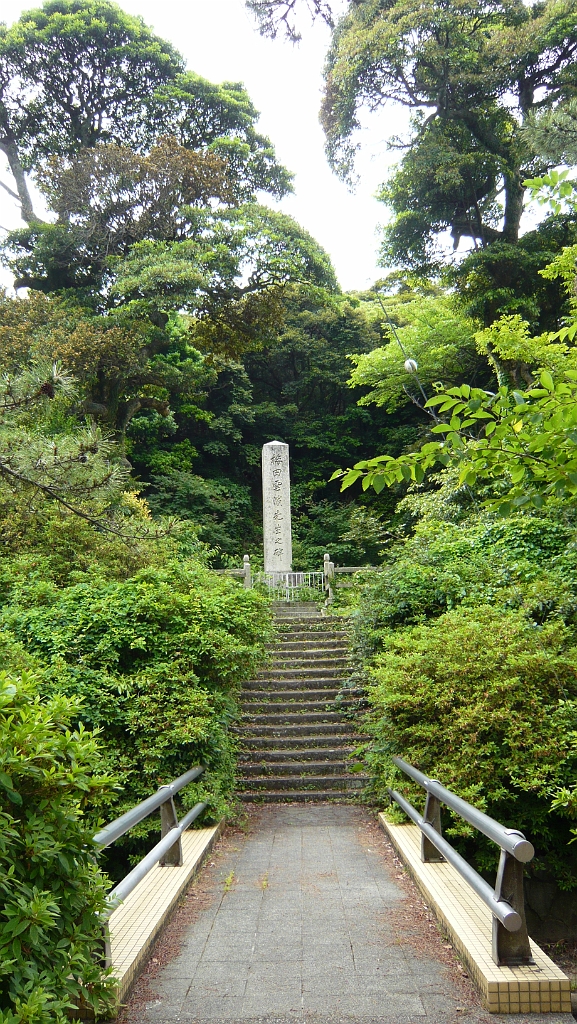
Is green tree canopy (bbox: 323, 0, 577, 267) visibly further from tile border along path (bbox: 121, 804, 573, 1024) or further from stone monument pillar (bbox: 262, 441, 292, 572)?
tile border along path (bbox: 121, 804, 573, 1024)

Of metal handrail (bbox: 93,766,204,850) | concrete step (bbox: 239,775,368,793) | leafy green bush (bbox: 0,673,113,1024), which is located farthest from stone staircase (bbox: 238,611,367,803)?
leafy green bush (bbox: 0,673,113,1024)

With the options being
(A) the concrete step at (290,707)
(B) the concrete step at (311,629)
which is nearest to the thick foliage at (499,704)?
(A) the concrete step at (290,707)

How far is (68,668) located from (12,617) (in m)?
0.93

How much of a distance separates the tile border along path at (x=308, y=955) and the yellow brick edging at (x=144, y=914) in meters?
0.08

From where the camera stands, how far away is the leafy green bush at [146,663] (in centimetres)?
515

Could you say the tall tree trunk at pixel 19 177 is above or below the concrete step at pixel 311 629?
above

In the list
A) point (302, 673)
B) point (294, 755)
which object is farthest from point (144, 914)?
point (302, 673)

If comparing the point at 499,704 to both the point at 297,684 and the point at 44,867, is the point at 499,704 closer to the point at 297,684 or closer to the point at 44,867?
the point at 44,867

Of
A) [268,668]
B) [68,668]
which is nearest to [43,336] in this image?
[268,668]

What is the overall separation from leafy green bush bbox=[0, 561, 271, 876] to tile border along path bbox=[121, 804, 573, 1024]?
921 millimetres

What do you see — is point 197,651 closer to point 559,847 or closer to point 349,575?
point 559,847

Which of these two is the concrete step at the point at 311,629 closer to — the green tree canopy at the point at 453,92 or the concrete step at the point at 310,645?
the concrete step at the point at 310,645

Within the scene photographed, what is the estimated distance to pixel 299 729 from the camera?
27.2 ft

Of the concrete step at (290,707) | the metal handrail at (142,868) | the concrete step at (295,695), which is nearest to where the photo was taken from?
the metal handrail at (142,868)
